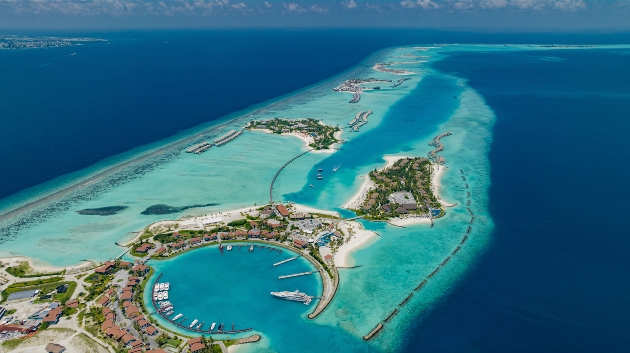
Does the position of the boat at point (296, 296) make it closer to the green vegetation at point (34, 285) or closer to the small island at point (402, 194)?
the small island at point (402, 194)

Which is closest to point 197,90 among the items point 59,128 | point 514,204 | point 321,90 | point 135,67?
point 321,90

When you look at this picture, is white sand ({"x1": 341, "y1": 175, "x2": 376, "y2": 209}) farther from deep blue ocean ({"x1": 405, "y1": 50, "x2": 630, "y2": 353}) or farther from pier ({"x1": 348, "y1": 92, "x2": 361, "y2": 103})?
pier ({"x1": 348, "y1": 92, "x2": 361, "y2": 103})

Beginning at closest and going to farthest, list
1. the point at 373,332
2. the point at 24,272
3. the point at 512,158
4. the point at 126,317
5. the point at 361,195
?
the point at 373,332 < the point at 126,317 < the point at 24,272 < the point at 361,195 < the point at 512,158

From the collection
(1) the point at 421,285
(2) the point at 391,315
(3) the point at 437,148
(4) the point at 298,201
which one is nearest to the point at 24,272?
(4) the point at 298,201

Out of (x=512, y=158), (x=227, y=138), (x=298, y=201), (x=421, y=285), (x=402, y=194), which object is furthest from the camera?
(x=227, y=138)

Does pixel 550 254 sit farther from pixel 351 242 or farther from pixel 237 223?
pixel 237 223

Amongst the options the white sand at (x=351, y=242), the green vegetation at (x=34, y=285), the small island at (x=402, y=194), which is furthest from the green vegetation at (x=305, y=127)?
the green vegetation at (x=34, y=285)
